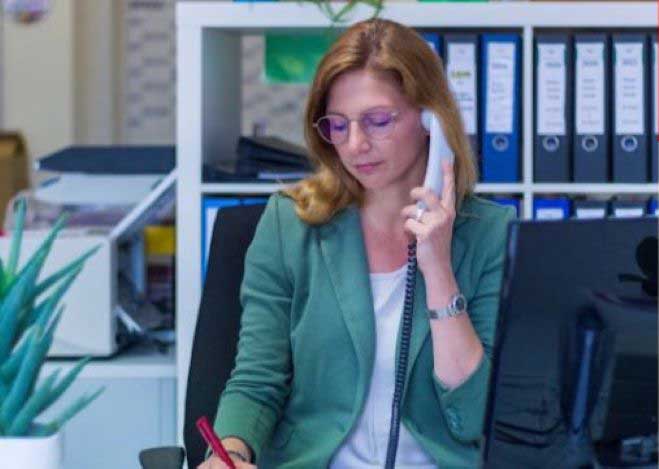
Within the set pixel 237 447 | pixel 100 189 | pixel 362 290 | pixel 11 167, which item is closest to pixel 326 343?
pixel 362 290

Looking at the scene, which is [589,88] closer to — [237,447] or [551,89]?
[551,89]

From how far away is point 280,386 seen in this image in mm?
1862

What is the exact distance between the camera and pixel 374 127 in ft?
5.95

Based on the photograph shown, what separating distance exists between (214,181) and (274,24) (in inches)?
13.2

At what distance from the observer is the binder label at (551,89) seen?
255 cm

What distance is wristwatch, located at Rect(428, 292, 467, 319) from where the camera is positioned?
5.53 feet

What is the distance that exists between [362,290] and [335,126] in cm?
24

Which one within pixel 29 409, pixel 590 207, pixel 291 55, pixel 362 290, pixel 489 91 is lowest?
pixel 29 409

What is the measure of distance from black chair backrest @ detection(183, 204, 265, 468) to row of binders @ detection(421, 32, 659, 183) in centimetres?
70

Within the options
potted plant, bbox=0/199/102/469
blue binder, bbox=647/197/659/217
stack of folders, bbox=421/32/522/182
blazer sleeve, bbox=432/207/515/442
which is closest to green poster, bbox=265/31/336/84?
stack of folders, bbox=421/32/522/182

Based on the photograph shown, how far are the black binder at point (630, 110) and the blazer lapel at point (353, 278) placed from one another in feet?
2.76

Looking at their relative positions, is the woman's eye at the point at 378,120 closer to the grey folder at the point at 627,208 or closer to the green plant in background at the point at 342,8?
the green plant in background at the point at 342,8

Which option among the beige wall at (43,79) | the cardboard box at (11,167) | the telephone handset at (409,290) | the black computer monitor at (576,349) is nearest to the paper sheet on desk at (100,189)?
the telephone handset at (409,290)

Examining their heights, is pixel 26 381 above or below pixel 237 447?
above
